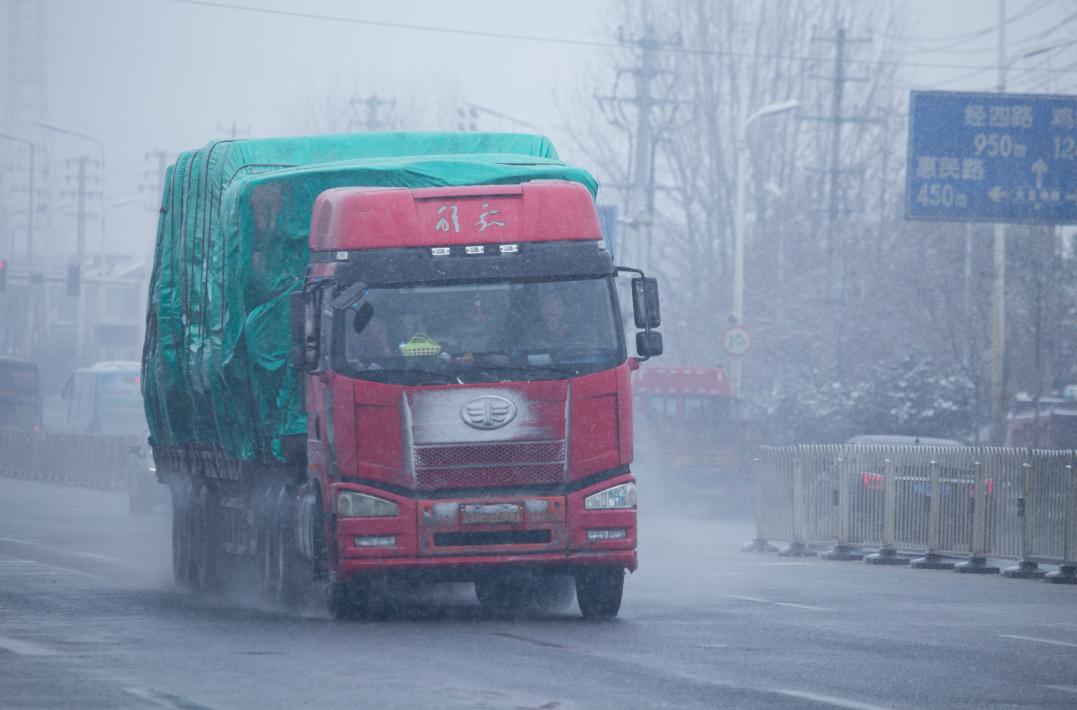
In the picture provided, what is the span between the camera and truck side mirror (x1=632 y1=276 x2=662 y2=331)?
1418 centimetres

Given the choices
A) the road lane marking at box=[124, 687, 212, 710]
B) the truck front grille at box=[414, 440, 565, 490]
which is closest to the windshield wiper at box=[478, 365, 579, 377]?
the truck front grille at box=[414, 440, 565, 490]

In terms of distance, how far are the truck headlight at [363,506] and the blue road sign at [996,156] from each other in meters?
17.3

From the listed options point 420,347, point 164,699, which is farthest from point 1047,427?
point 164,699

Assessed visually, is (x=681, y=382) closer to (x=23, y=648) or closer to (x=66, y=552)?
(x=66, y=552)

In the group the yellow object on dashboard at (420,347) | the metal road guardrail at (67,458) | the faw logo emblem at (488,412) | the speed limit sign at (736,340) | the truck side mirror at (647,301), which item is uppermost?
the truck side mirror at (647,301)

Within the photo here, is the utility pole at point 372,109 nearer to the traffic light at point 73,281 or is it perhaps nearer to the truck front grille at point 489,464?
the traffic light at point 73,281

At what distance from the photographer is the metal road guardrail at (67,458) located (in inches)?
1801

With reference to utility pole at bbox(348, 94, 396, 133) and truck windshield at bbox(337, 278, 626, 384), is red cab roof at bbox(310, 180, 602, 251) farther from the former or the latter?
utility pole at bbox(348, 94, 396, 133)

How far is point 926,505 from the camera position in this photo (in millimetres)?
23609

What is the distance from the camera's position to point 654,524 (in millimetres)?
34812

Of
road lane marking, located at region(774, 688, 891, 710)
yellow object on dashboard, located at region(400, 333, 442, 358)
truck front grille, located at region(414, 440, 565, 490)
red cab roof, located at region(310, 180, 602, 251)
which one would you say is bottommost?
road lane marking, located at region(774, 688, 891, 710)

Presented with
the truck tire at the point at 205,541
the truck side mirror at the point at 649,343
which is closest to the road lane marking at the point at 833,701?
the truck side mirror at the point at 649,343

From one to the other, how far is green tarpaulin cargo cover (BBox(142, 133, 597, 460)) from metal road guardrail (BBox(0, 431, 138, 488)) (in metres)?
25.3

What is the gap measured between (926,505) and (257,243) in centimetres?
1102
